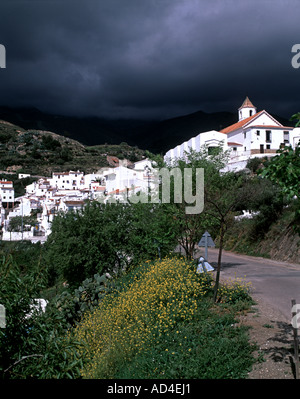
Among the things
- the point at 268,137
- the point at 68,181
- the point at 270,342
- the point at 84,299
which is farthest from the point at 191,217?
the point at 68,181

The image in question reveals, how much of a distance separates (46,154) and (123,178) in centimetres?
6895

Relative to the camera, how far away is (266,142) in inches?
1891

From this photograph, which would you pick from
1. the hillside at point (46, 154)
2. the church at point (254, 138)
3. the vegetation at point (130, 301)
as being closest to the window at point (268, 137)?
the church at point (254, 138)

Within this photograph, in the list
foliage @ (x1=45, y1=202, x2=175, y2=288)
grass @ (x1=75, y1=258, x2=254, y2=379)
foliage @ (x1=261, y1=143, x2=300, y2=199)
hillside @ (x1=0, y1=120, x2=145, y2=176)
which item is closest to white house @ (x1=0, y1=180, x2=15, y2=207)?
hillside @ (x1=0, y1=120, x2=145, y2=176)

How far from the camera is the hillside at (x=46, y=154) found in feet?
362

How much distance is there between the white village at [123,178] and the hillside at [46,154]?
12.7m

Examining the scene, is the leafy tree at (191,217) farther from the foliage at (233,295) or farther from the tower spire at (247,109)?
the tower spire at (247,109)

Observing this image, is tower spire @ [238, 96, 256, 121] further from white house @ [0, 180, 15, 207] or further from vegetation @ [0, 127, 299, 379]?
white house @ [0, 180, 15, 207]

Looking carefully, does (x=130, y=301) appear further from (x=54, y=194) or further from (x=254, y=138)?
(x=54, y=194)

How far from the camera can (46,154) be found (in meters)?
122

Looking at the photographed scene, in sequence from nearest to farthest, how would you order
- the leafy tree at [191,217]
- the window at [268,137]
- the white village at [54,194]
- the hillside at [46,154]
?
the leafy tree at [191,217], the window at [268,137], the white village at [54,194], the hillside at [46,154]

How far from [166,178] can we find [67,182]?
7756cm
